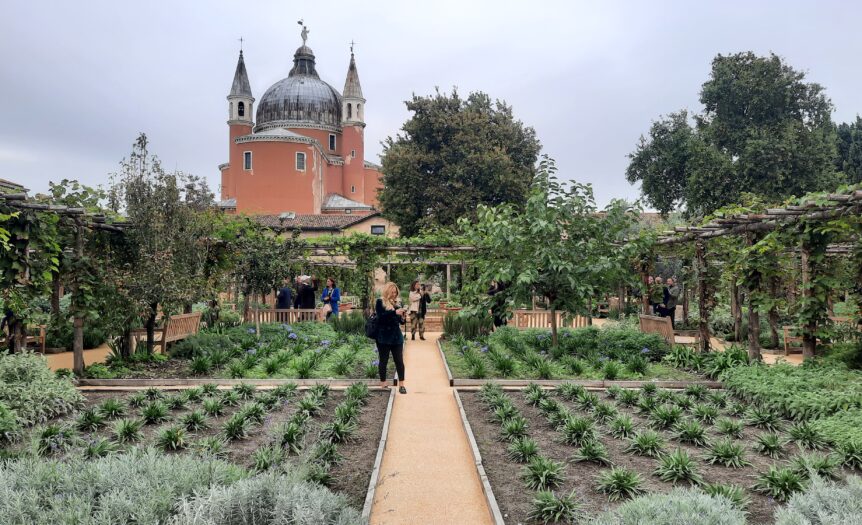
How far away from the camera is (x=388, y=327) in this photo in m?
7.71

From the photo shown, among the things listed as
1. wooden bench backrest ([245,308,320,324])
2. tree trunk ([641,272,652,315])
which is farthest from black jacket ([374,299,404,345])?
tree trunk ([641,272,652,315])

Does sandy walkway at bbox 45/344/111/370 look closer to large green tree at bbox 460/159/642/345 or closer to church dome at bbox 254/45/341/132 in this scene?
large green tree at bbox 460/159/642/345

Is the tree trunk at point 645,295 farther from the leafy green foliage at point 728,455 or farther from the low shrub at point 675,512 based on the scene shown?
the low shrub at point 675,512

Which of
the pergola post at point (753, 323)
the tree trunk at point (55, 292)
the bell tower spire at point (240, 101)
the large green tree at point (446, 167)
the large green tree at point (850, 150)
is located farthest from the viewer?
the bell tower spire at point (240, 101)

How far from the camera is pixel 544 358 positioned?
957 cm

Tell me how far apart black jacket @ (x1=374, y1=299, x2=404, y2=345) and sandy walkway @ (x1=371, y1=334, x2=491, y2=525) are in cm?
70

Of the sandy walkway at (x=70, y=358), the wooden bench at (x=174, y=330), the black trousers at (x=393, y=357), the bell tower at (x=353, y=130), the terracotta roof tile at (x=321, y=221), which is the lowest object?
the sandy walkway at (x=70, y=358)

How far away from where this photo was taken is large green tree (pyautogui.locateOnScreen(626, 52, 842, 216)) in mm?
26047

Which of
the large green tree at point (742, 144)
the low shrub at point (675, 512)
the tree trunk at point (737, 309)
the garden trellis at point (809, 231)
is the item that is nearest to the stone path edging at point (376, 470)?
the low shrub at point (675, 512)

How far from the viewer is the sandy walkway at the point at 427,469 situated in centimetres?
412

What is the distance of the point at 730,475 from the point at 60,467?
472 cm

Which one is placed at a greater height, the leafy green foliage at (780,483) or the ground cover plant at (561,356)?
the ground cover plant at (561,356)

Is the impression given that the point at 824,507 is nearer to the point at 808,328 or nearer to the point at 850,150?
the point at 808,328

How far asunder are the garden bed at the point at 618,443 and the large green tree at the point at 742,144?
21442mm
